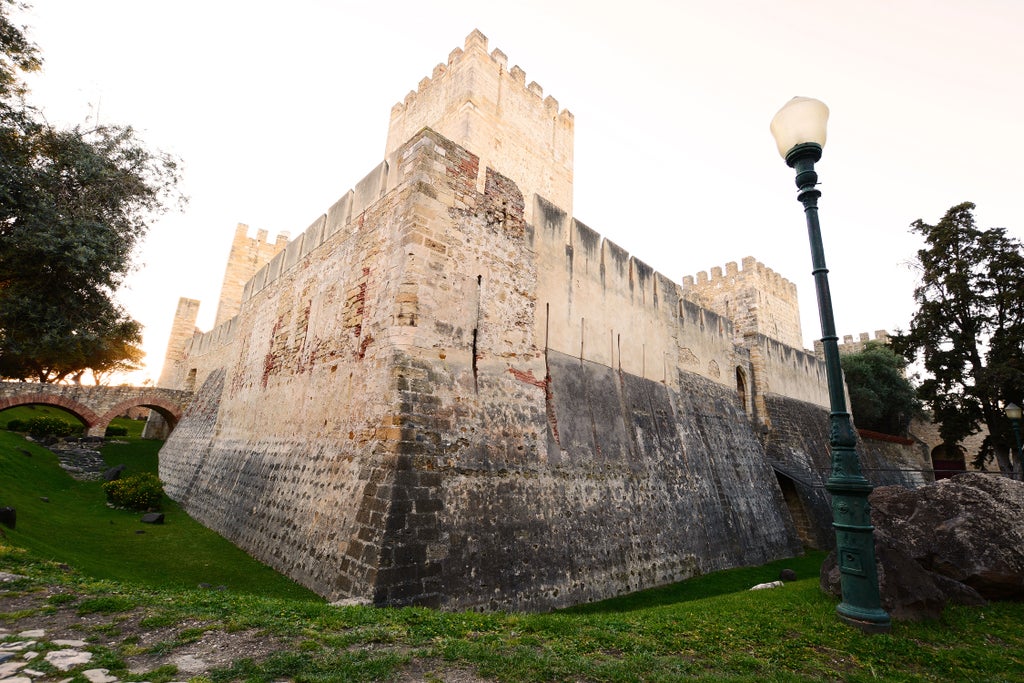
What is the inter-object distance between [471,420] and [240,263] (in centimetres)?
2454

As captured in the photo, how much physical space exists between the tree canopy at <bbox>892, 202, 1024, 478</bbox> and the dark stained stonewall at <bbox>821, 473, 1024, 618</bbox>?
44.9ft

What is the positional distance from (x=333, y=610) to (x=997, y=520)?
712 centimetres

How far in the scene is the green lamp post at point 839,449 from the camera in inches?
146

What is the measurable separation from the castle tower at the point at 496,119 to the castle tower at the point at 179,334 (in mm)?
19437

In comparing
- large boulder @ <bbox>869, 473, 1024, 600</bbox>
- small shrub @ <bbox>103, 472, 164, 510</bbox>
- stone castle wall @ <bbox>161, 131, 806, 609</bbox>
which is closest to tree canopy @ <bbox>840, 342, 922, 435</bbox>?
stone castle wall @ <bbox>161, 131, 806, 609</bbox>

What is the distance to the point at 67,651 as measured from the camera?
3.02m

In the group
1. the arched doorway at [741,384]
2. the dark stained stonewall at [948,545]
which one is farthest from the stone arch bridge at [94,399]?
the dark stained stonewall at [948,545]

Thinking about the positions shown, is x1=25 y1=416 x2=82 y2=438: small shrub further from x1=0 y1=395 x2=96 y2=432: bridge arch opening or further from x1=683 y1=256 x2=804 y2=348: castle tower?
x1=683 y1=256 x2=804 y2=348: castle tower

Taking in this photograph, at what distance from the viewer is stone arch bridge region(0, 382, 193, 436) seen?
57.5ft

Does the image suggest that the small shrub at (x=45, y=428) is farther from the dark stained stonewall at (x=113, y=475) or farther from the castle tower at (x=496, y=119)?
the castle tower at (x=496, y=119)

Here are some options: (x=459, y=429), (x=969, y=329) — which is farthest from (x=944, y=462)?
(x=459, y=429)

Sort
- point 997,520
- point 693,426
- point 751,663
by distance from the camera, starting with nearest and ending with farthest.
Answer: point 751,663
point 997,520
point 693,426

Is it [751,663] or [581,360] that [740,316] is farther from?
[751,663]

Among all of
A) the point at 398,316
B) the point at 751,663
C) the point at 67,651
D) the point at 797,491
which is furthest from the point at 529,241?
the point at 797,491
